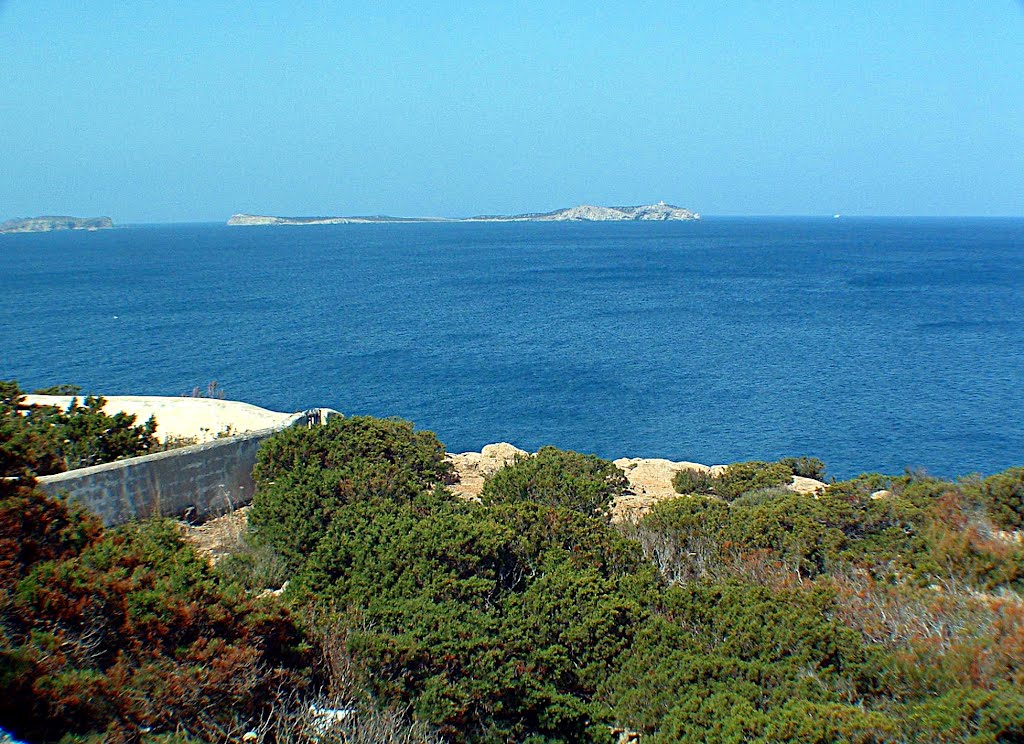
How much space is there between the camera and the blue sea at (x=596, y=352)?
30.2 metres

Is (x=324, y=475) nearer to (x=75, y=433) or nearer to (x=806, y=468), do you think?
(x=75, y=433)

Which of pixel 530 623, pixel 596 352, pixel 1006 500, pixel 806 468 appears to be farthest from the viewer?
pixel 596 352

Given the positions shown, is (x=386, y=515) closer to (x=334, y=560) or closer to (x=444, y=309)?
(x=334, y=560)

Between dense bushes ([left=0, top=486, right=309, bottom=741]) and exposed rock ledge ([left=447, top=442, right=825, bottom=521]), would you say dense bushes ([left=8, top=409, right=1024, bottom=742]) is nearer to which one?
dense bushes ([left=0, top=486, right=309, bottom=741])

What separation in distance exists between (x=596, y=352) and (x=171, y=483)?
33794 mm

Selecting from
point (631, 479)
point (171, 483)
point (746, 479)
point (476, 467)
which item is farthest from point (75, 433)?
point (746, 479)

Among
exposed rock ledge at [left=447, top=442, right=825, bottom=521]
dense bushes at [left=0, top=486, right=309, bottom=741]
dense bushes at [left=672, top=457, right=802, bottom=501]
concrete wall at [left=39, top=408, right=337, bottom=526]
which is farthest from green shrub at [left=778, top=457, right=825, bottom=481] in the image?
dense bushes at [left=0, top=486, right=309, bottom=741]

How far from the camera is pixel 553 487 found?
39.1 ft

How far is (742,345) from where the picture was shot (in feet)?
151

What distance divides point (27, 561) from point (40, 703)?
5.93 ft

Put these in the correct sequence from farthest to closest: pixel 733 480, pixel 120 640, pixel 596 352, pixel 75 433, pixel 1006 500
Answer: pixel 596 352 < pixel 733 480 < pixel 75 433 < pixel 1006 500 < pixel 120 640

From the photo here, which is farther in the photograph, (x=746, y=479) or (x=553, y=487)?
(x=746, y=479)

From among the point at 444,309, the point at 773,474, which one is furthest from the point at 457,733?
the point at 444,309

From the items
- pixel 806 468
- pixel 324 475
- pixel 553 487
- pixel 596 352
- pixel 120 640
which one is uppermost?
pixel 120 640
